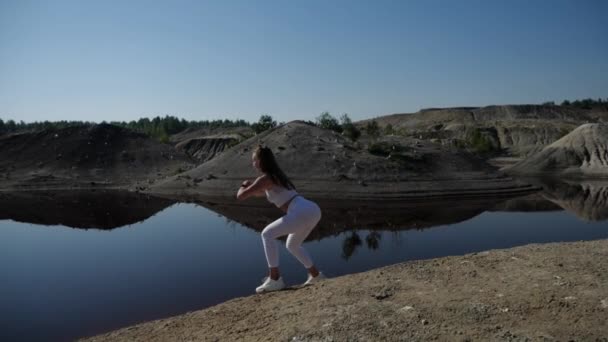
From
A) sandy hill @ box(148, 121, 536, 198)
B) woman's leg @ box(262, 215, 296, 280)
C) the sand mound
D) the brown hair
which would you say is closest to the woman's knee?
woman's leg @ box(262, 215, 296, 280)

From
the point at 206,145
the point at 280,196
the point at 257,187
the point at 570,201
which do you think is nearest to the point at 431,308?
the point at 280,196

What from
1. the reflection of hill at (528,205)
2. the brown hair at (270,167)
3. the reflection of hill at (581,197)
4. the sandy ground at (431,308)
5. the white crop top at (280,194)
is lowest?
the reflection of hill at (581,197)

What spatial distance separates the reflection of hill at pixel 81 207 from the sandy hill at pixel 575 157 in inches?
1885

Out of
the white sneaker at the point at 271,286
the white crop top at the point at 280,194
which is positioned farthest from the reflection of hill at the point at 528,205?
the white crop top at the point at 280,194

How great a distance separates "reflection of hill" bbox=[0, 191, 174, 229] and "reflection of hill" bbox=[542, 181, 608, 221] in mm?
28004

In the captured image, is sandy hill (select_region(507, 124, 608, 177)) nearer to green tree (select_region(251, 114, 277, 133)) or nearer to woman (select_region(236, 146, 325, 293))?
green tree (select_region(251, 114, 277, 133))

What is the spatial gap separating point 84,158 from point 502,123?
103m

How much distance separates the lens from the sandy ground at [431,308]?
551 cm

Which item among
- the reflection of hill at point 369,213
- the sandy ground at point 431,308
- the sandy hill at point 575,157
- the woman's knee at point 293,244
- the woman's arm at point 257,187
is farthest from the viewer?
the sandy hill at point 575,157

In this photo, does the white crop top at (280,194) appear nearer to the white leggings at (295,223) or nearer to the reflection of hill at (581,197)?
the white leggings at (295,223)

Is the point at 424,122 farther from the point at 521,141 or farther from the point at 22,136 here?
the point at 22,136

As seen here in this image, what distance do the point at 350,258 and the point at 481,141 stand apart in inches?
3147

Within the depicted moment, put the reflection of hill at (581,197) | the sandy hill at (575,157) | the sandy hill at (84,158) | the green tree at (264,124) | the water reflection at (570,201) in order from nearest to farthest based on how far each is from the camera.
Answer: the reflection of hill at (581,197) → the water reflection at (570,201) → the sandy hill at (84,158) → the sandy hill at (575,157) → the green tree at (264,124)

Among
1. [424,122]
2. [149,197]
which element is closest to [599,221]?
[149,197]
